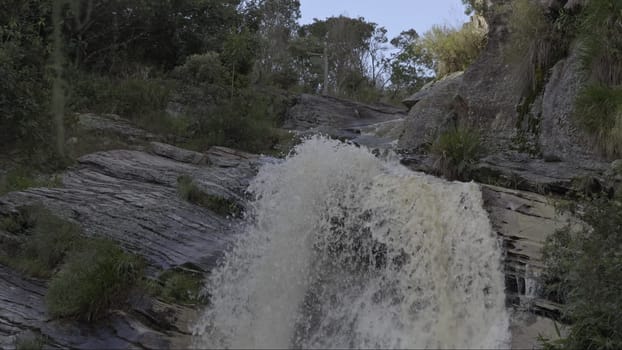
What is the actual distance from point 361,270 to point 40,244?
3.99 metres

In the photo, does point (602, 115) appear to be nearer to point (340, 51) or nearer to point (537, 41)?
point (537, 41)

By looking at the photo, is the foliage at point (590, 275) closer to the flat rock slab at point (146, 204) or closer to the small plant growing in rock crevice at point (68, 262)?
the flat rock slab at point (146, 204)

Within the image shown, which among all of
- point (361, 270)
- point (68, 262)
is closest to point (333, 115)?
point (361, 270)

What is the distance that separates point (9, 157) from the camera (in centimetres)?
1116

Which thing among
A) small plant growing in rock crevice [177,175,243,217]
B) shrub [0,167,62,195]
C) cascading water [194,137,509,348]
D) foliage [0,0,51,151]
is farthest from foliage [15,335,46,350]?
foliage [0,0,51,151]

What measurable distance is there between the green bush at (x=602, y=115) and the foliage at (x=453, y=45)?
230 inches

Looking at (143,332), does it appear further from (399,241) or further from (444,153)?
(444,153)

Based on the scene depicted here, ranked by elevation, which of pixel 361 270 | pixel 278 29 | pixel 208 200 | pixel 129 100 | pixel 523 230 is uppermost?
pixel 278 29

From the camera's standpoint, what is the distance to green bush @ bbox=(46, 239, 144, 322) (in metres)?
7.32

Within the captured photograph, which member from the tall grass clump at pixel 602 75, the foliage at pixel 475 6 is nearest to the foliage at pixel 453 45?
the foliage at pixel 475 6

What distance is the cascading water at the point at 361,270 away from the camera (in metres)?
7.44

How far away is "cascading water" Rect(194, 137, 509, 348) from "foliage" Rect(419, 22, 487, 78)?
7.06m

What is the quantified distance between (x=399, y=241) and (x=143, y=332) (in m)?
3.23

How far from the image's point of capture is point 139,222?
891 centimetres
